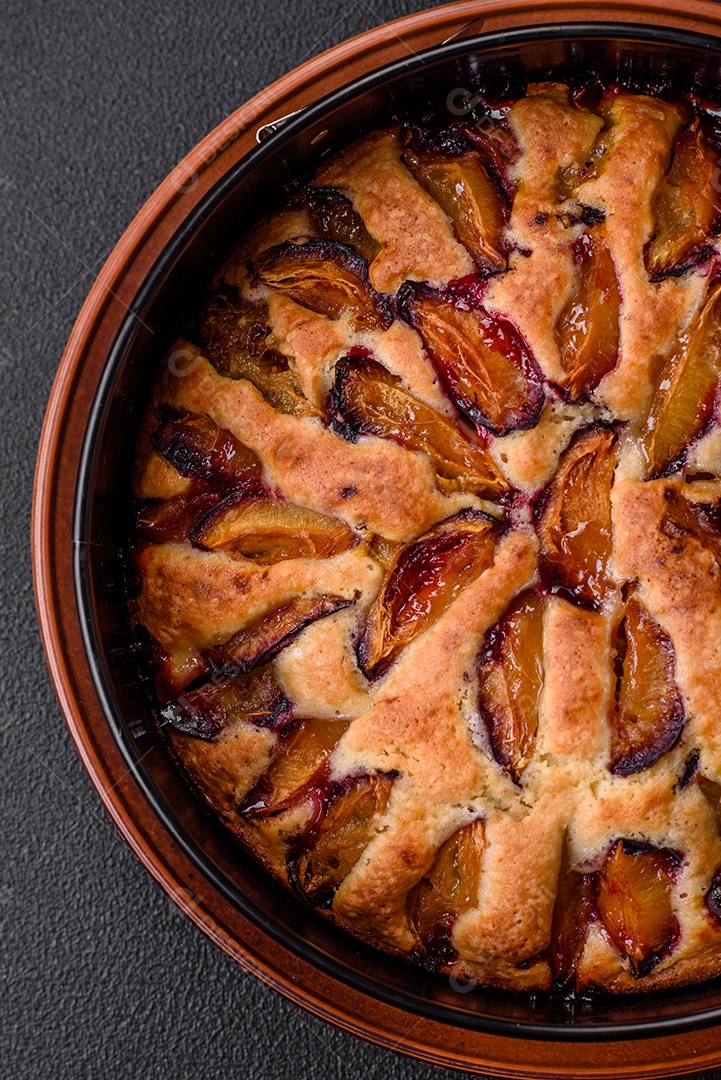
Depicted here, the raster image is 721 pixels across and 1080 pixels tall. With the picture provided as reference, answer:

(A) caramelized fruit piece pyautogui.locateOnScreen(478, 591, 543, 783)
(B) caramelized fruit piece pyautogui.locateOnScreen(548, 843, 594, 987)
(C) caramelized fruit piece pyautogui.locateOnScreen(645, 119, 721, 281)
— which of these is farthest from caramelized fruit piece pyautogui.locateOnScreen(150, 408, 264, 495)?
(B) caramelized fruit piece pyautogui.locateOnScreen(548, 843, 594, 987)

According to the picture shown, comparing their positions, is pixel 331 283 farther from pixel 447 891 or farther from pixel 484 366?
pixel 447 891

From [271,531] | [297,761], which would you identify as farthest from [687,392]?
[297,761]

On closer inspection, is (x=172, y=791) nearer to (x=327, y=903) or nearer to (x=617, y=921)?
(x=327, y=903)

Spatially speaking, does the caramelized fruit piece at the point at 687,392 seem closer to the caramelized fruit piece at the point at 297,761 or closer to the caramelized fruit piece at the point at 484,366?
the caramelized fruit piece at the point at 484,366

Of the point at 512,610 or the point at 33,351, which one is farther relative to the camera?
the point at 33,351

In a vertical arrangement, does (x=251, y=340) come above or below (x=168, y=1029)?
above

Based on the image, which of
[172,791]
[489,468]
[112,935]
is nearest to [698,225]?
[489,468]

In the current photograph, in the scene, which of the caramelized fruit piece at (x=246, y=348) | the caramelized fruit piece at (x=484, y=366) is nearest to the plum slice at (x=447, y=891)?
the caramelized fruit piece at (x=484, y=366)
